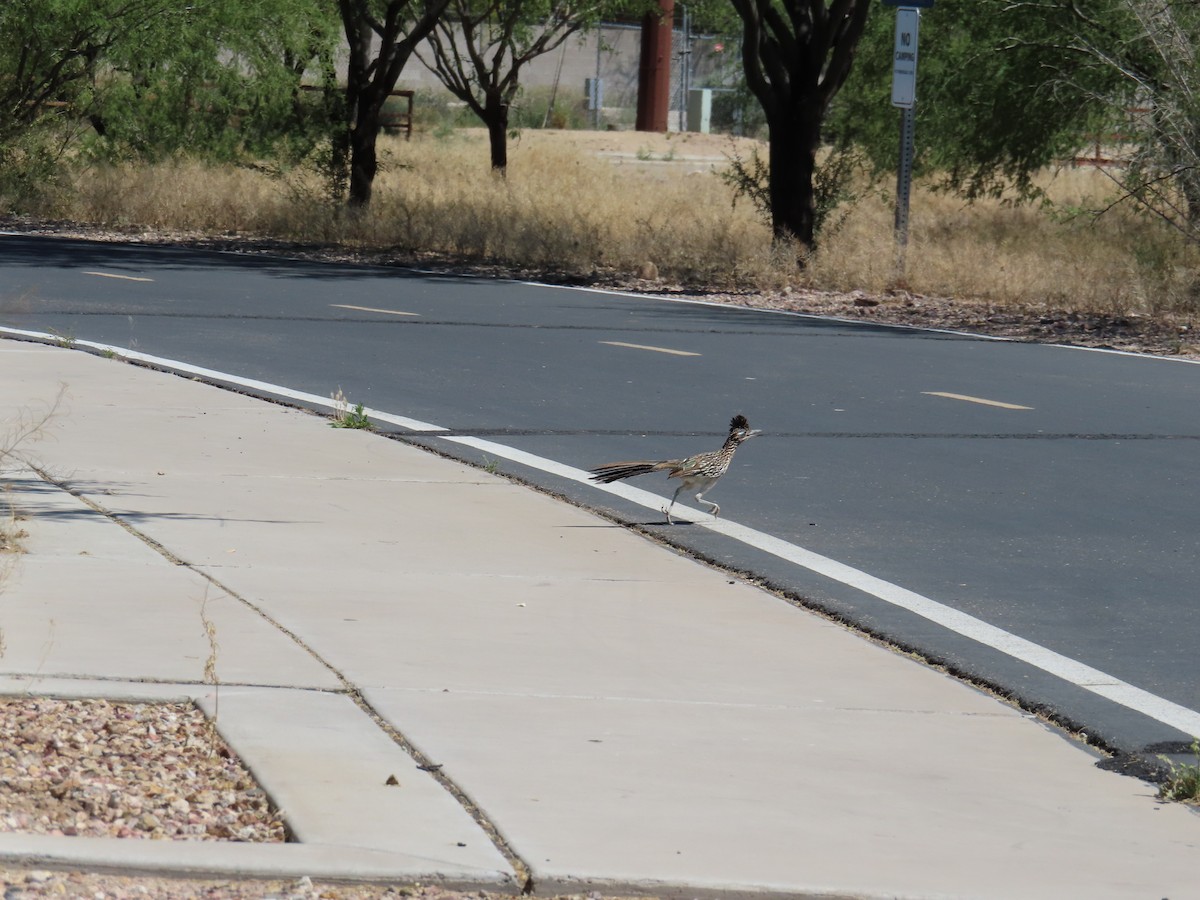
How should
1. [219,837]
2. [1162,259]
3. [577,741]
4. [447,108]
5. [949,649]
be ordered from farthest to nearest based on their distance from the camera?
[447,108], [1162,259], [949,649], [577,741], [219,837]

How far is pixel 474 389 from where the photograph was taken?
1418cm

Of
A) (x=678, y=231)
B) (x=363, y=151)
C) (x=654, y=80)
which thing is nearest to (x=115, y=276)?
(x=678, y=231)

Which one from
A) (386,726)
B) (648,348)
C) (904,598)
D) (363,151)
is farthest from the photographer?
(363,151)

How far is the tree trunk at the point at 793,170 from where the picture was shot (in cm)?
2633

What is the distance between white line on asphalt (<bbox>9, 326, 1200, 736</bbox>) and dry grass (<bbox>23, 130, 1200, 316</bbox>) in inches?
479

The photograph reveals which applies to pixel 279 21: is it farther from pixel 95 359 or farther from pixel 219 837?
pixel 219 837

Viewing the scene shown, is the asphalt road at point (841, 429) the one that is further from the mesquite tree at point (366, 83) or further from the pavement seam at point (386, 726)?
the mesquite tree at point (366, 83)

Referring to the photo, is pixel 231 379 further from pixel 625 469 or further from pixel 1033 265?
pixel 1033 265

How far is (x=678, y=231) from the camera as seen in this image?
28.2 metres

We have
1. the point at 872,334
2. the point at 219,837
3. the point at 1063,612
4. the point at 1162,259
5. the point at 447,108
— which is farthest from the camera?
the point at 447,108

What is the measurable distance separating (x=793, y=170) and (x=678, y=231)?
2.43 metres

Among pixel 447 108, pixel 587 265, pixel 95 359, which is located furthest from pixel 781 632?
pixel 447 108

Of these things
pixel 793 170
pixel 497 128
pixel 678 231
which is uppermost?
pixel 497 128

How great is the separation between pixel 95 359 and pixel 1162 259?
52.0 feet
